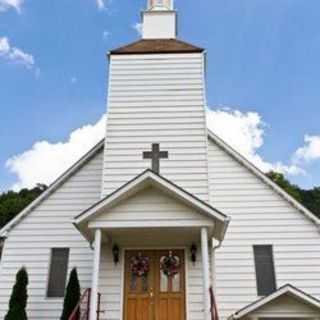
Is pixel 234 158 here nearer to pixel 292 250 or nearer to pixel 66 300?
pixel 292 250

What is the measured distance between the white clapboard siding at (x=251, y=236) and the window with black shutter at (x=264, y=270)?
0.12 meters

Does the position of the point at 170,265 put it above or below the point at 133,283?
above

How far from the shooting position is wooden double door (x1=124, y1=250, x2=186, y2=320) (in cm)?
927

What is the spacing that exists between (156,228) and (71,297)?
2.42 m

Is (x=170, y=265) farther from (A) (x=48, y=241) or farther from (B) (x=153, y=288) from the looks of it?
(A) (x=48, y=241)

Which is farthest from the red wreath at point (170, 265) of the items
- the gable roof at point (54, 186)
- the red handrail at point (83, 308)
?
the gable roof at point (54, 186)

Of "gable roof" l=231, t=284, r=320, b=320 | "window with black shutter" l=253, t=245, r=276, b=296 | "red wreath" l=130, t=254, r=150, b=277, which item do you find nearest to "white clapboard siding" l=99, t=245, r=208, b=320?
"red wreath" l=130, t=254, r=150, b=277

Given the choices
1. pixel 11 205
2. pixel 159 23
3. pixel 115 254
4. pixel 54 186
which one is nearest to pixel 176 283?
pixel 115 254

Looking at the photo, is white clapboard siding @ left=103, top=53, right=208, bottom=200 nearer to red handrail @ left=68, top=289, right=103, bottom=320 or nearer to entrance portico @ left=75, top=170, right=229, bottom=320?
entrance portico @ left=75, top=170, right=229, bottom=320

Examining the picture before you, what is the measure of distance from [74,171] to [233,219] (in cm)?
427

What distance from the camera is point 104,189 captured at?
403 inches

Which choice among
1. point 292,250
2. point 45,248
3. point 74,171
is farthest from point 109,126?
point 292,250

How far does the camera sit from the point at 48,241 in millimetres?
11047

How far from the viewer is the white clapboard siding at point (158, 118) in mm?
10453
